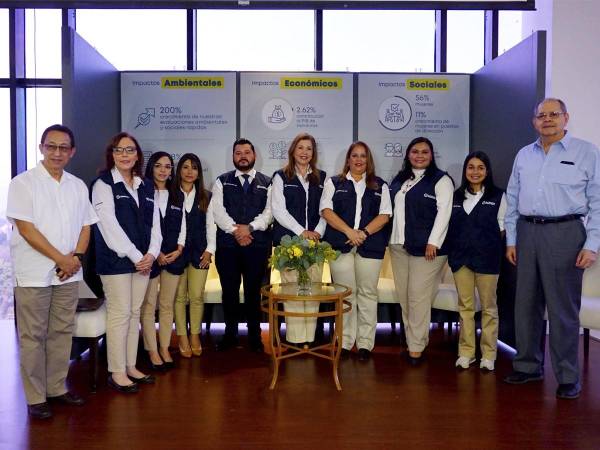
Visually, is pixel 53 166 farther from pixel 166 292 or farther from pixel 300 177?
pixel 300 177

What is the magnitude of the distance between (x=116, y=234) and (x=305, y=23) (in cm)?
361

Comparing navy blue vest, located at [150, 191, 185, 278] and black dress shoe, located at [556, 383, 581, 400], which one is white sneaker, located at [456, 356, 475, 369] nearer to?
black dress shoe, located at [556, 383, 581, 400]

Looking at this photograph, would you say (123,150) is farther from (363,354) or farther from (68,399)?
(363,354)

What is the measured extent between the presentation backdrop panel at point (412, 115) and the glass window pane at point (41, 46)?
3189 millimetres

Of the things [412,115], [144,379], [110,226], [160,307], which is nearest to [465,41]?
[412,115]

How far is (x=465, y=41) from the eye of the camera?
19.5 ft

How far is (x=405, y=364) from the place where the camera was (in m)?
4.11

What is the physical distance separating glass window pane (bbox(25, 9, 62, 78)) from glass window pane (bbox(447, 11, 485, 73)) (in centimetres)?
417

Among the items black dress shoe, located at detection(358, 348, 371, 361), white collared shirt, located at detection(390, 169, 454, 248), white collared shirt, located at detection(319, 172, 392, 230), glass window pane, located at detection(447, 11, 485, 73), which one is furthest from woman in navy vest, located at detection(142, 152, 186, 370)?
glass window pane, located at detection(447, 11, 485, 73)

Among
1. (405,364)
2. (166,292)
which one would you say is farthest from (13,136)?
(405,364)

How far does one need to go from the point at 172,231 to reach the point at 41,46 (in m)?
3.19

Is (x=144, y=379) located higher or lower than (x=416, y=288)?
lower

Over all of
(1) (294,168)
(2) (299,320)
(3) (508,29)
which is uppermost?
(3) (508,29)

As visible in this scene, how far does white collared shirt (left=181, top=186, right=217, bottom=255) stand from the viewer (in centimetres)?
412
